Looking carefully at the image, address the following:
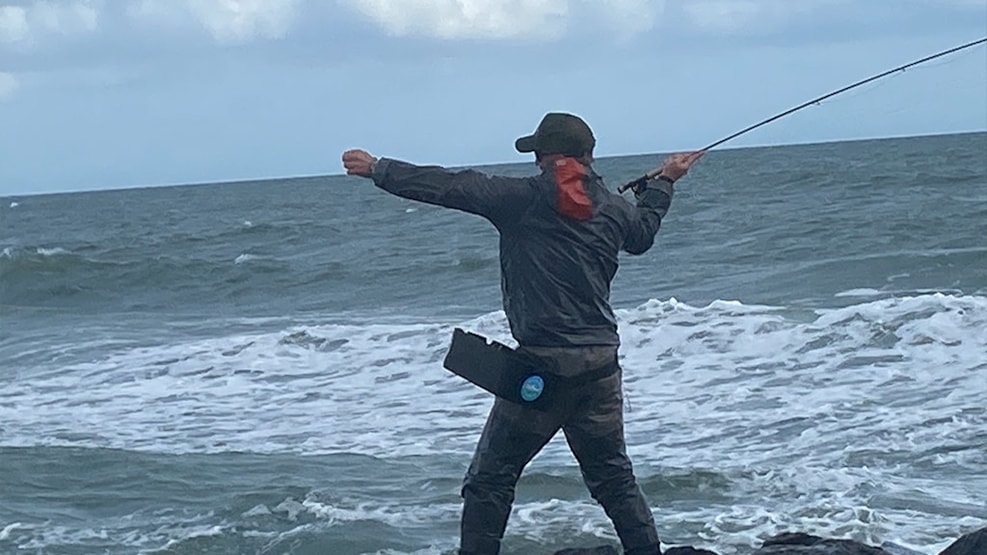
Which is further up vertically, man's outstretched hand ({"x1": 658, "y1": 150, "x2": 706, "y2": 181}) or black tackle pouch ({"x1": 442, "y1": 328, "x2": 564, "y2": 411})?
man's outstretched hand ({"x1": 658, "y1": 150, "x2": 706, "y2": 181})

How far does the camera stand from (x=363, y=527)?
8195mm

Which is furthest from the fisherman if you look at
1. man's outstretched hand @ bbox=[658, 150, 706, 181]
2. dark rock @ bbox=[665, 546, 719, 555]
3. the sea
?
the sea

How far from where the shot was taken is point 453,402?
11961 millimetres

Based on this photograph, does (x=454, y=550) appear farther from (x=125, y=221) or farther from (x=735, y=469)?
(x=125, y=221)

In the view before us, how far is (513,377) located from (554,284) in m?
0.34

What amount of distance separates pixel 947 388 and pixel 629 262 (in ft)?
42.1

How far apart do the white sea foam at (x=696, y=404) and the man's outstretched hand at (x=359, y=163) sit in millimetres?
3229

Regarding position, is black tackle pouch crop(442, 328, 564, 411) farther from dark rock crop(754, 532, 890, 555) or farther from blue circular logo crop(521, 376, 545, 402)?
dark rock crop(754, 532, 890, 555)

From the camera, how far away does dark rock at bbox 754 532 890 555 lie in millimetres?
5547

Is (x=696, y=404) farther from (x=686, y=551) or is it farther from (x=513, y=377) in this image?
(x=513, y=377)

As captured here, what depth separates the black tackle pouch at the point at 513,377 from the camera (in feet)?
17.0

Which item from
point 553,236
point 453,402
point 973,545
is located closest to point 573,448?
point 553,236

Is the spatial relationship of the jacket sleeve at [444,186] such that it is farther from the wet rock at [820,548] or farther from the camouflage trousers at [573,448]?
the wet rock at [820,548]

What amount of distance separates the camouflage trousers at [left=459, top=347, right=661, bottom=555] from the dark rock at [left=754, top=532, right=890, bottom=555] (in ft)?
1.75
